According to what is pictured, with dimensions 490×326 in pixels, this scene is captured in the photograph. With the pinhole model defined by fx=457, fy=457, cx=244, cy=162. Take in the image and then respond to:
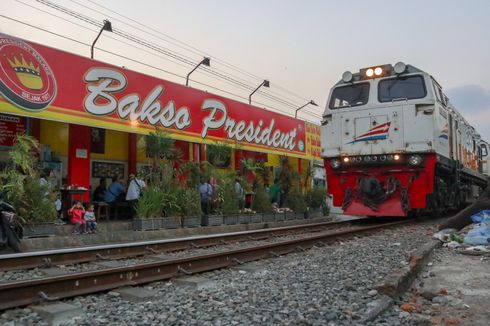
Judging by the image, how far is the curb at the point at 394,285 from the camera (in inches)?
169

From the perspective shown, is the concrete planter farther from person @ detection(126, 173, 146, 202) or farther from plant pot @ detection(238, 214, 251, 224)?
plant pot @ detection(238, 214, 251, 224)

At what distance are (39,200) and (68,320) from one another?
604 centimetres

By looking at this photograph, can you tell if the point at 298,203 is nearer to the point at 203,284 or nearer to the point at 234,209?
the point at 234,209

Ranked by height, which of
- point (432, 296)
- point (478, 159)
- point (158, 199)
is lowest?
point (432, 296)

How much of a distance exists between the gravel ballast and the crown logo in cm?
700

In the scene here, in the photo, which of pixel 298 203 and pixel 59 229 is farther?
pixel 298 203

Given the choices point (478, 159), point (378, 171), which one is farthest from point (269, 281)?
point (478, 159)

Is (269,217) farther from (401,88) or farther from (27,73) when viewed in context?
(27,73)

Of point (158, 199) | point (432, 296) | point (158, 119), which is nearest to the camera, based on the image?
point (432, 296)

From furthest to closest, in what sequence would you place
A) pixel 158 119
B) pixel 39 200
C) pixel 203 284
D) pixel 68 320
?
1. pixel 158 119
2. pixel 39 200
3. pixel 203 284
4. pixel 68 320

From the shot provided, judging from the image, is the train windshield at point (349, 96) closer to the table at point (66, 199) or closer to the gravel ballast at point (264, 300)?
the gravel ballast at point (264, 300)

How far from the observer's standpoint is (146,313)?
427 centimetres

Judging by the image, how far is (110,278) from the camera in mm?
5316

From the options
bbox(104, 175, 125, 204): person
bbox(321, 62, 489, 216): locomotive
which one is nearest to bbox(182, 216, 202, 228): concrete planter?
bbox(104, 175, 125, 204): person
